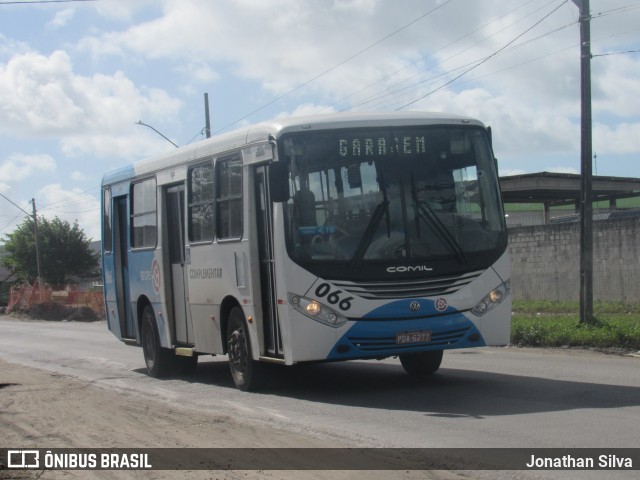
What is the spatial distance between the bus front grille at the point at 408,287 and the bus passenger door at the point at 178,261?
154 inches

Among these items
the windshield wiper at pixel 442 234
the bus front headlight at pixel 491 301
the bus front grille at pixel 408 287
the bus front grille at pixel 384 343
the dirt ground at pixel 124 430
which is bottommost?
the dirt ground at pixel 124 430

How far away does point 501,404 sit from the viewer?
9922 mm

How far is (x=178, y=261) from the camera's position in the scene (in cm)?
1408

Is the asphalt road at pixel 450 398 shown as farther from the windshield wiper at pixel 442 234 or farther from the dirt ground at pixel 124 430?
the windshield wiper at pixel 442 234

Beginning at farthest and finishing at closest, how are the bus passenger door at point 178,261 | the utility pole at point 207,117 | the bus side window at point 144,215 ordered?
the utility pole at point 207,117
the bus side window at point 144,215
the bus passenger door at point 178,261

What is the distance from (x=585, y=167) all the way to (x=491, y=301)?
27.3ft

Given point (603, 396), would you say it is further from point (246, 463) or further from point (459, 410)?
point (246, 463)

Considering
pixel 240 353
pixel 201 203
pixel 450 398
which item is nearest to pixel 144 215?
pixel 201 203

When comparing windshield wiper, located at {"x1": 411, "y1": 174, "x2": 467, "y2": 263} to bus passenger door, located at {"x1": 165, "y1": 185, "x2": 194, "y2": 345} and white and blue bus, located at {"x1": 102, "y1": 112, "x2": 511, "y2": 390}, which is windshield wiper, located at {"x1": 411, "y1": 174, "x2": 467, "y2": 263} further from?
bus passenger door, located at {"x1": 165, "y1": 185, "x2": 194, "y2": 345}

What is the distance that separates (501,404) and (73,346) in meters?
16.6

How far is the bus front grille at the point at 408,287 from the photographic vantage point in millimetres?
10539

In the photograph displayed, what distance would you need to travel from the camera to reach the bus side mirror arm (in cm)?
1061

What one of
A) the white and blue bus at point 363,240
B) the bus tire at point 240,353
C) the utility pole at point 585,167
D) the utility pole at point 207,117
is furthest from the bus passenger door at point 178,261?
the utility pole at point 207,117

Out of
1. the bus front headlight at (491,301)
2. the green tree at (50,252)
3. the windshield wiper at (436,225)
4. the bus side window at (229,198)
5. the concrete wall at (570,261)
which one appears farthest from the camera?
the green tree at (50,252)
